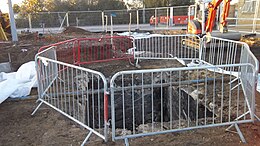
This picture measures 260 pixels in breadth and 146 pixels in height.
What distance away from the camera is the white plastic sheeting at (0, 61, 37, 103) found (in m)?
6.21

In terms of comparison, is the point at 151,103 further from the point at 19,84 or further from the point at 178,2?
the point at 178,2

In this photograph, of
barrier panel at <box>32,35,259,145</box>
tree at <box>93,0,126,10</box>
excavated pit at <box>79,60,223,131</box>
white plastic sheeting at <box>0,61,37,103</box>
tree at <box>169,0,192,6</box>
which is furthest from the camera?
tree at <box>93,0,126,10</box>

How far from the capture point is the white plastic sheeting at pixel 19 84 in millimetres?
6215

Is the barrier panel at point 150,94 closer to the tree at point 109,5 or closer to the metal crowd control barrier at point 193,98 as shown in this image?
the metal crowd control barrier at point 193,98

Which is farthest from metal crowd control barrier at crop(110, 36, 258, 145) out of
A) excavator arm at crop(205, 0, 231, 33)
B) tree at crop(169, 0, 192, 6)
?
tree at crop(169, 0, 192, 6)

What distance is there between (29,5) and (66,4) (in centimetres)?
724

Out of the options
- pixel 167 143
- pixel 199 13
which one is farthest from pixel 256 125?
pixel 199 13

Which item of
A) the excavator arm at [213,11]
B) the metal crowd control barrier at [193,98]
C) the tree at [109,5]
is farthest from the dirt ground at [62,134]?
the tree at [109,5]

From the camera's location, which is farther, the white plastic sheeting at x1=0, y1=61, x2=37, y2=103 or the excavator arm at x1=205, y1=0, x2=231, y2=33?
the excavator arm at x1=205, y1=0, x2=231, y2=33

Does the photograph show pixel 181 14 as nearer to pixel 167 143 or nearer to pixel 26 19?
pixel 26 19

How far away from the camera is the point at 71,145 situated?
4180 mm

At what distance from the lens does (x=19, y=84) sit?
678 centimetres

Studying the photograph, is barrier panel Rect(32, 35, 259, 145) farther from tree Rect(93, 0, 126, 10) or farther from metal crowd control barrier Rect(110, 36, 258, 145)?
tree Rect(93, 0, 126, 10)

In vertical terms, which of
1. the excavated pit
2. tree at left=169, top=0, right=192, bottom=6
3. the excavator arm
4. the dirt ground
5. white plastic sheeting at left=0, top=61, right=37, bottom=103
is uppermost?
tree at left=169, top=0, right=192, bottom=6
